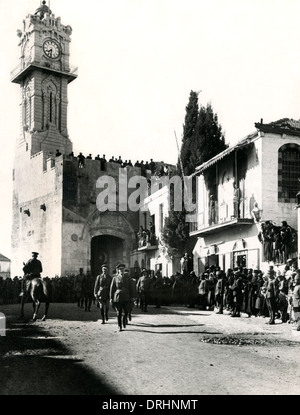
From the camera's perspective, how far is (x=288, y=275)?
57.1ft

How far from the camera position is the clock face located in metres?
42.3

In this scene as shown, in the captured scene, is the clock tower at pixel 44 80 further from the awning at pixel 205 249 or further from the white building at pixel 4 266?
the white building at pixel 4 266

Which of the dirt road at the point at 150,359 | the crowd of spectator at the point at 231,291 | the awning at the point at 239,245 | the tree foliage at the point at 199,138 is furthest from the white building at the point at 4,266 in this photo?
the dirt road at the point at 150,359

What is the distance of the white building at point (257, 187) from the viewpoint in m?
22.8

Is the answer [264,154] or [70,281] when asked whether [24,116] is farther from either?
[264,154]

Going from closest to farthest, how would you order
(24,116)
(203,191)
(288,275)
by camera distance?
(288,275), (203,191), (24,116)

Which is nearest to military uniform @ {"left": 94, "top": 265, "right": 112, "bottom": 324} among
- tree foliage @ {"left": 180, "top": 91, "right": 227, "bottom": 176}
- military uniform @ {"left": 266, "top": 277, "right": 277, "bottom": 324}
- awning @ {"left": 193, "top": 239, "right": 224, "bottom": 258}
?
military uniform @ {"left": 266, "top": 277, "right": 277, "bottom": 324}

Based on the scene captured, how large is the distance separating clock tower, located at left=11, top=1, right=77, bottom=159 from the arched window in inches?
847

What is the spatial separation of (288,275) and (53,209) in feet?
74.5

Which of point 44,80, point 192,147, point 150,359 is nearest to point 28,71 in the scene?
point 44,80

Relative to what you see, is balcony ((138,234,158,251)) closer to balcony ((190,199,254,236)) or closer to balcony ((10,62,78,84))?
balcony ((190,199,254,236))

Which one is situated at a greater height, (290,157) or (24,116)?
(24,116)

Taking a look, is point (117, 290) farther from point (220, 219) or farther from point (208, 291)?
point (220, 219)
